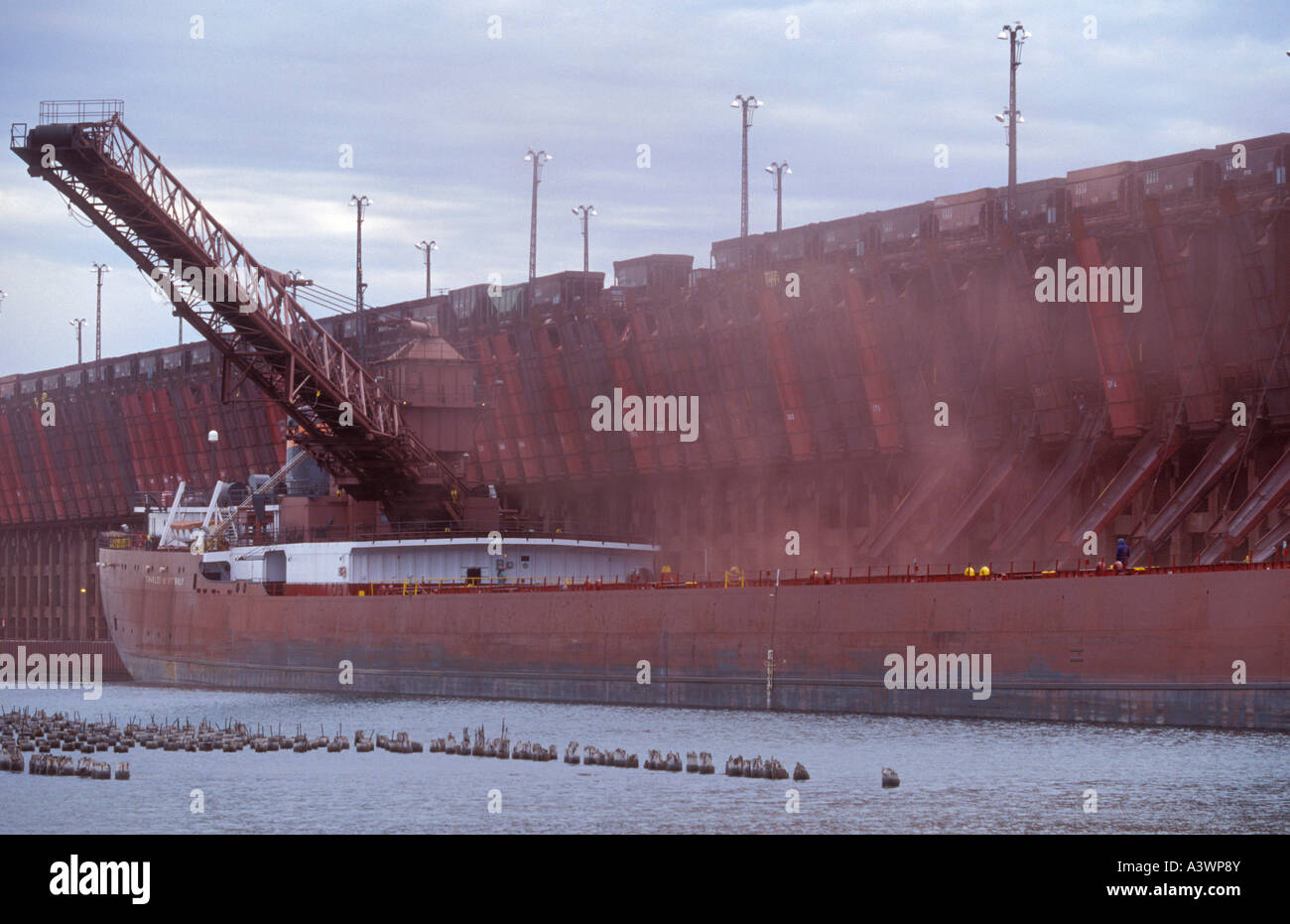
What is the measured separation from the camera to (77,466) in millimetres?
103000

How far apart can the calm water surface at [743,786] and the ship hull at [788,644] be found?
0.85 m

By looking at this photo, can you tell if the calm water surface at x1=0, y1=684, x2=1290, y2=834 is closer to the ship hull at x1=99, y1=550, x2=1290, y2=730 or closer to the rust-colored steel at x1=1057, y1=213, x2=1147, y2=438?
the ship hull at x1=99, y1=550, x2=1290, y2=730

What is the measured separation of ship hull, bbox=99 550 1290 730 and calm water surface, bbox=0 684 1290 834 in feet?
2.78

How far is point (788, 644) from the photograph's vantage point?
44.4 m

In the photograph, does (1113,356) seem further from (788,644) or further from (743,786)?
(743,786)

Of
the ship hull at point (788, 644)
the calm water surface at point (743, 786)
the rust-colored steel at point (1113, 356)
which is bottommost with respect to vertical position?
the calm water surface at point (743, 786)

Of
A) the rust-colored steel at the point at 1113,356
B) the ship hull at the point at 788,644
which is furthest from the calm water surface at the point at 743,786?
the rust-colored steel at the point at 1113,356

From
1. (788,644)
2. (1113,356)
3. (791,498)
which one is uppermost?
(1113,356)

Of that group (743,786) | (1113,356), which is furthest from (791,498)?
(743,786)

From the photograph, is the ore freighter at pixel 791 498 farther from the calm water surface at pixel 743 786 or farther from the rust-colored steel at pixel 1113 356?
the calm water surface at pixel 743 786

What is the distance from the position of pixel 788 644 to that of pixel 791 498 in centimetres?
1854

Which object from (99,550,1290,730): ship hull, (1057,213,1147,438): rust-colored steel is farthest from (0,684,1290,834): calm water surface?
(1057,213,1147,438): rust-colored steel

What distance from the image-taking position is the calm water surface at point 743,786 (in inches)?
1150

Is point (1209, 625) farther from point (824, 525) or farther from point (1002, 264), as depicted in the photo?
point (824, 525)
